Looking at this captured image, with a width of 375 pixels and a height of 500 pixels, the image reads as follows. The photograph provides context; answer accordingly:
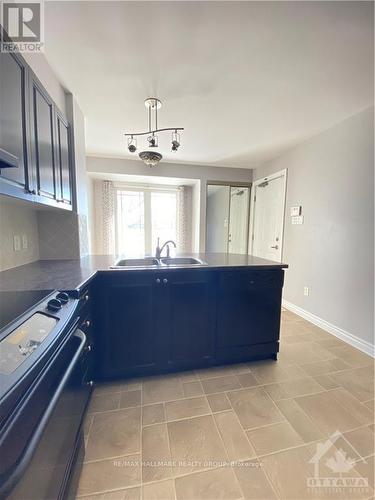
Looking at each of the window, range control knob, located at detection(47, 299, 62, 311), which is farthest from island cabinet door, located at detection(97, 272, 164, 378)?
the window

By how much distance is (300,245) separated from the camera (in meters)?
3.29

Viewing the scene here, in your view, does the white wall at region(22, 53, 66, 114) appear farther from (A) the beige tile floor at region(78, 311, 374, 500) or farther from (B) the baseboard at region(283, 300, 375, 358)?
(B) the baseboard at region(283, 300, 375, 358)

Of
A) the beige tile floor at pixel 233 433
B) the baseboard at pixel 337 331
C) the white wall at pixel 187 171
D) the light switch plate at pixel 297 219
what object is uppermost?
the white wall at pixel 187 171

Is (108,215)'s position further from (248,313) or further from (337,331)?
(337,331)

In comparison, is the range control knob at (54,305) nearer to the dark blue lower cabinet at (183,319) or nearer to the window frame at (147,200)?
the dark blue lower cabinet at (183,319)

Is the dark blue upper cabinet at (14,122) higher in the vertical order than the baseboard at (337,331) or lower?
higher

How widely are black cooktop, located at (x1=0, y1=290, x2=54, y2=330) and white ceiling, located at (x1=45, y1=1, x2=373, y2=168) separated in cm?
165

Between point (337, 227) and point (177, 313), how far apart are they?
86.3 inches

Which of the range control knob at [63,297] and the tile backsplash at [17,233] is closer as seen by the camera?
the range control knob at [63,297]

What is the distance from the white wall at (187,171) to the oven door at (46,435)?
367 cm

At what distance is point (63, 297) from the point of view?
113cm

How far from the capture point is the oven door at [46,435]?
498 mm

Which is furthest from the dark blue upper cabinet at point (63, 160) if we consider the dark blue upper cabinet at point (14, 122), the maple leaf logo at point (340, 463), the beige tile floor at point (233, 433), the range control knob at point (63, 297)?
the maple leaf logo at point (340, 463)

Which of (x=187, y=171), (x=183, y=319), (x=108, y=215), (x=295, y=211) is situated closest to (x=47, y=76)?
(x=183, y=319)
